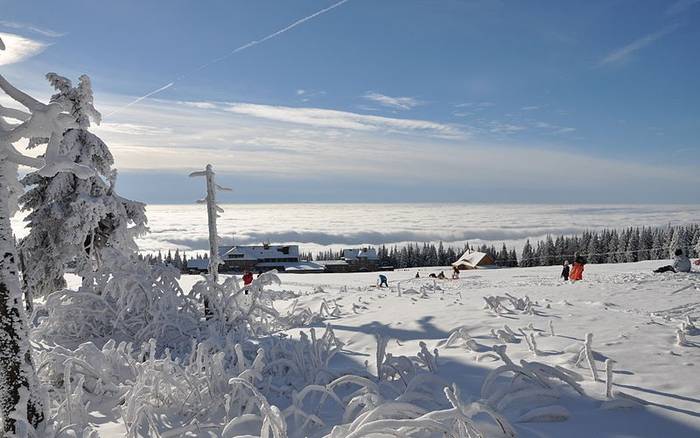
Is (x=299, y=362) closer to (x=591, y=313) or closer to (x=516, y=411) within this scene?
(x=516, y=411)

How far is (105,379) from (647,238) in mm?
102600

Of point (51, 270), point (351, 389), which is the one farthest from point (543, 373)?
point (51, 270)

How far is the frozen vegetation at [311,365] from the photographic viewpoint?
323cm

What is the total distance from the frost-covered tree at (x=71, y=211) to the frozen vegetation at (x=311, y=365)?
9.26 m

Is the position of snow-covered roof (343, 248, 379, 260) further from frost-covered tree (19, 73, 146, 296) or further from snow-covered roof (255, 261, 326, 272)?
frost-covered tree (19, 73, 146, 296)

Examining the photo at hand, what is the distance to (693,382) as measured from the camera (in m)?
3.80

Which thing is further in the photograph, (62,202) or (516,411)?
(62,202)

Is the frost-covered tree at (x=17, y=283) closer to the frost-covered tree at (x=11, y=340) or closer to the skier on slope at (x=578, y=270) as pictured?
the frost-covered tree at (x=11, y=340)

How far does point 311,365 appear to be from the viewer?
4695mm

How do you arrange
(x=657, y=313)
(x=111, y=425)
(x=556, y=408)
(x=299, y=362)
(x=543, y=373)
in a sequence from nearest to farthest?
(x=556, y=408), (x=543, y=373), (x=111, y=425), (x=299, y=362), (x=657, y=313)

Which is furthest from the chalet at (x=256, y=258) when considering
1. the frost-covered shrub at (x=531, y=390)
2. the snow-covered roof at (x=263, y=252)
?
the frost-covered shrub at (x=531, y=390)

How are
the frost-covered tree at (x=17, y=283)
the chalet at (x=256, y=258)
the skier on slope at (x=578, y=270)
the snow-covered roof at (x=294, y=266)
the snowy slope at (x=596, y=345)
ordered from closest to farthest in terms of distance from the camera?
the snowy slope at (x=596, y=345) → the frost-covered tree at (x=17, y=283) → the skier on slope at (x=578, y=270) → the snow-covered roof at (x=294, y=266) → the chalet at (x=256, y=258)

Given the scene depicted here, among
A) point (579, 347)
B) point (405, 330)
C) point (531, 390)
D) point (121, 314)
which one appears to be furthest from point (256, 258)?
point (531, 390)

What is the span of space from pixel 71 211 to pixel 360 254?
67.0 metres
